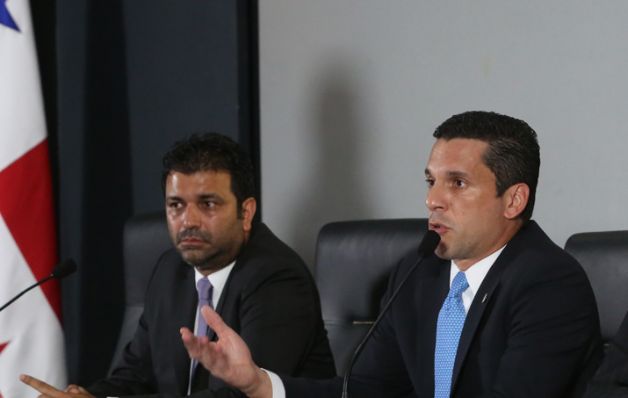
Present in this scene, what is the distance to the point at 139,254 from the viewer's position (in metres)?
3.29

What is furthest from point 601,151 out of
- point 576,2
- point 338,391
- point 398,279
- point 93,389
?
point 93,389

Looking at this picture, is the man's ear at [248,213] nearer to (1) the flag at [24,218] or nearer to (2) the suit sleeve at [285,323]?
(2) the suit sleeve at [285,323]

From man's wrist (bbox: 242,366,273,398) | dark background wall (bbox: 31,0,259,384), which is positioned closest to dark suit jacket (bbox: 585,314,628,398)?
man's wrist (bbox: 242,366,273,398)

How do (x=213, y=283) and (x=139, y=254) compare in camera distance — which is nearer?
(x=213, y=283)

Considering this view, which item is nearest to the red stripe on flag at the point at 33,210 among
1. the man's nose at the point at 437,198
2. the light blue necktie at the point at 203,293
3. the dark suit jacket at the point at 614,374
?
the light blue necktie at the point at 203,293

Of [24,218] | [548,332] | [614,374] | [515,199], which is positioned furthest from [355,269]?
[24,218]

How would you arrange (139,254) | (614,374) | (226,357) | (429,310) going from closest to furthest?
1. (614,374)
2. (226,357)
3. (429,310)
4. (139,254)

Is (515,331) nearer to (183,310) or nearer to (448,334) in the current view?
(448,334)

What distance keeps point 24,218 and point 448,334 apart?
→ 1.90 meters

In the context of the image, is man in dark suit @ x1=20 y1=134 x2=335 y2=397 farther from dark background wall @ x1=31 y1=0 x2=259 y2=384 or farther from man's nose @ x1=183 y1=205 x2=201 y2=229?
dark background wall @ x1=31 y1=0 x2=259 y2=384

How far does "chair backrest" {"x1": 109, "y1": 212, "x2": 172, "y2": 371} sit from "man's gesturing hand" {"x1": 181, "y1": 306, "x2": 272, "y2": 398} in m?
1.21

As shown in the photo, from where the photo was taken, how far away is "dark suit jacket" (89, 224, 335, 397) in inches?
105

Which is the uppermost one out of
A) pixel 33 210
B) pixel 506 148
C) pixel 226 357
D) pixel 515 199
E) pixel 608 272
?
pixel 506 148

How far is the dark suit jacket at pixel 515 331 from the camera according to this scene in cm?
202
